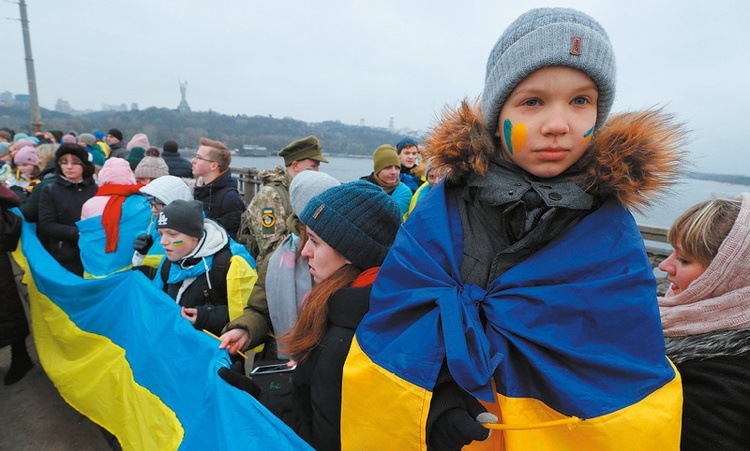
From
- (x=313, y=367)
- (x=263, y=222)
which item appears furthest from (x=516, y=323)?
(x=263, y=222)

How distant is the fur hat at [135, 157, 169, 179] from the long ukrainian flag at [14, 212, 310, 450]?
161cm

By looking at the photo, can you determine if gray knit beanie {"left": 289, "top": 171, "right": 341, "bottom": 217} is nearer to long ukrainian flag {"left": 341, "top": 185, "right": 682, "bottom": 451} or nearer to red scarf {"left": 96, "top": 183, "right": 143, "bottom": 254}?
long ukrainian flag {"left": 341, "top": 185, "right": 682, "bottom": 451}

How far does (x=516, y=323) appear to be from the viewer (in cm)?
98

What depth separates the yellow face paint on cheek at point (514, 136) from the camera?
1087 millimetres

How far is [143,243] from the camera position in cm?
343

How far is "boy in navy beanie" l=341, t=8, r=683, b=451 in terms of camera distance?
935 mm

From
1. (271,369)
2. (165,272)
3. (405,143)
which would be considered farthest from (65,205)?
(405,143)

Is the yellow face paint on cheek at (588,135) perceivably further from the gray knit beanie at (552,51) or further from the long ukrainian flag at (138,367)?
the long ukrainian flag at (138,367)

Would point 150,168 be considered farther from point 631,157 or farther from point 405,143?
point 631,157

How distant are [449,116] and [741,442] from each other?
1441mm

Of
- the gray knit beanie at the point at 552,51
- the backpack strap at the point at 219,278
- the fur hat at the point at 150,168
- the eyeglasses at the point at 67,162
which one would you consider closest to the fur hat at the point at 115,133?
the fur hat at the point at 150,168

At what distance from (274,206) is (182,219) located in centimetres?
101

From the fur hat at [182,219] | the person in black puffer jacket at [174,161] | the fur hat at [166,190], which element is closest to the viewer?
the fur hat at [182,219]

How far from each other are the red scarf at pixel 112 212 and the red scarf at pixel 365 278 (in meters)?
3.38
